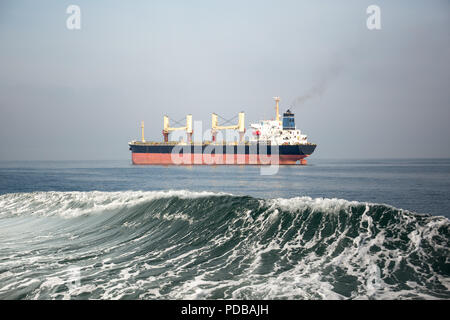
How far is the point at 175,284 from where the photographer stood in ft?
28.2

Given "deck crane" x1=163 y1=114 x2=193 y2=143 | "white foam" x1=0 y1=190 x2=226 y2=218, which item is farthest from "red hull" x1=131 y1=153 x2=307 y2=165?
"white foam" x1=0 y1=190 x2=226 y2=218

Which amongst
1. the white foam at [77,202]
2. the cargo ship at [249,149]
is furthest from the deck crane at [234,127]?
the white foam at [77,202]

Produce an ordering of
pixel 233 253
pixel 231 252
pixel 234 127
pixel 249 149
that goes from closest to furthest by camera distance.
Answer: pixel 233 253 < pixel 231 252 < pixel 249 149 < pixel 234 127

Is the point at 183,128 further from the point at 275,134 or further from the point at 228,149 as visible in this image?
the point at 275,134

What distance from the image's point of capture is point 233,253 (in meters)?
11.1

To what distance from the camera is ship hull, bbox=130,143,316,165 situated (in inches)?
3169

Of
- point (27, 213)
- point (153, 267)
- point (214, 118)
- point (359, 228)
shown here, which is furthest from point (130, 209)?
point (214, 118)

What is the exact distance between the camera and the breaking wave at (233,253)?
8133mm

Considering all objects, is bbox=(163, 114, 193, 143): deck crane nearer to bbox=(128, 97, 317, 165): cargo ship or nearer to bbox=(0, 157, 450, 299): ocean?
bbox=(128, 97, 317, 165): cargo ship

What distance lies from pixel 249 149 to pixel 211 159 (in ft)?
32.9

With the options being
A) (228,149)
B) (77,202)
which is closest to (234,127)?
(228,149)

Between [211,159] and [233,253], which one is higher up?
[211,159]
